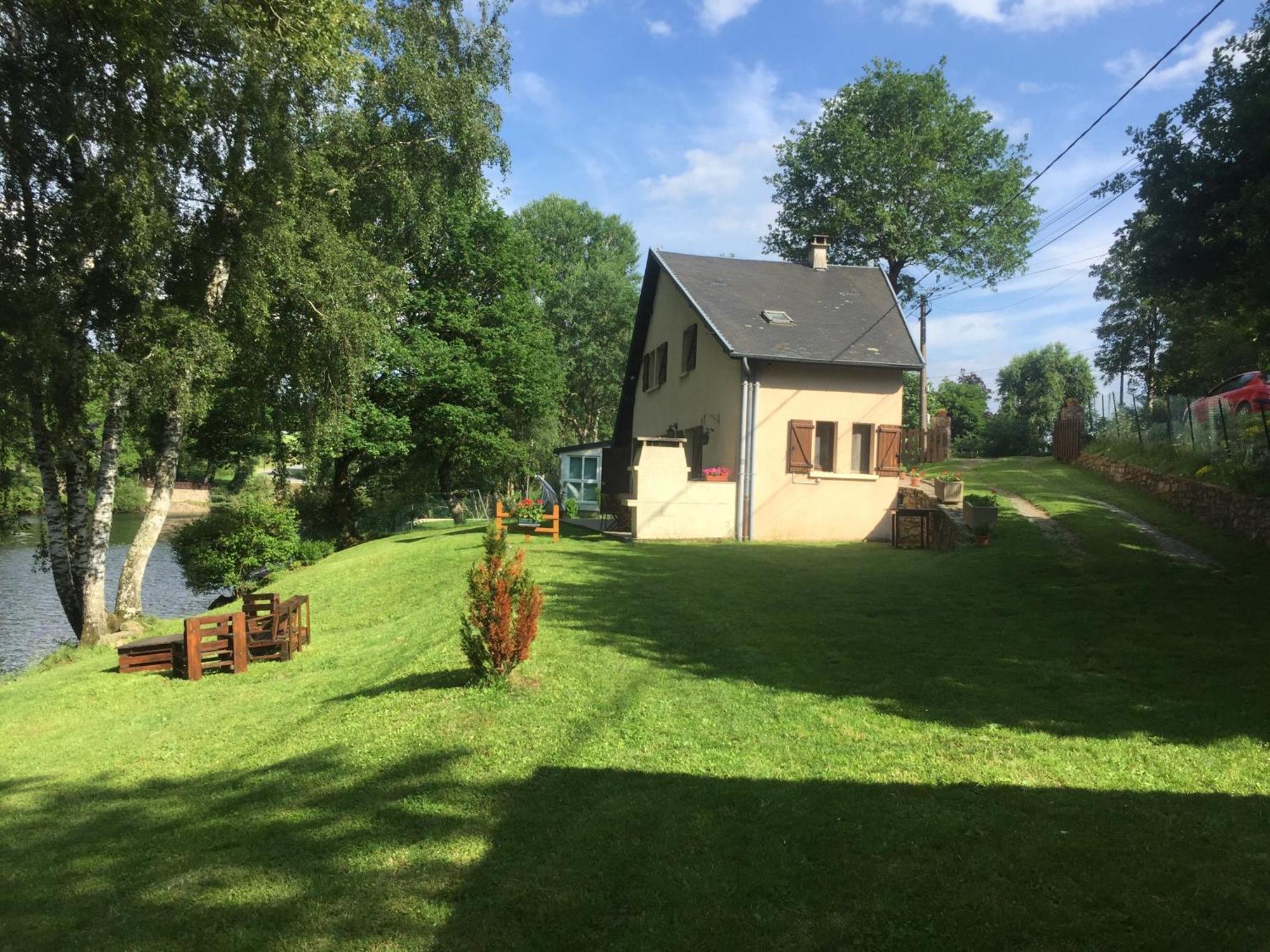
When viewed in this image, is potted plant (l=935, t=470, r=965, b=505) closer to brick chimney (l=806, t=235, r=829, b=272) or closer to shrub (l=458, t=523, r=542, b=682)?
brick chimney (l=806, t=235, r=829, b=272)

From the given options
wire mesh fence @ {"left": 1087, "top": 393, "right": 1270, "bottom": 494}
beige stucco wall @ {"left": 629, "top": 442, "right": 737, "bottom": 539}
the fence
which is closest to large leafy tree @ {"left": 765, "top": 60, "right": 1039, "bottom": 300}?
the fence

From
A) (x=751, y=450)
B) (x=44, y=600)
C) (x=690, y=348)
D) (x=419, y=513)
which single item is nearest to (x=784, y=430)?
(x=751, y=450)

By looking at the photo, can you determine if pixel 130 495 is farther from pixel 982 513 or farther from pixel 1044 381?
pixel 1044 381

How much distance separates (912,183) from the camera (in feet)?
111

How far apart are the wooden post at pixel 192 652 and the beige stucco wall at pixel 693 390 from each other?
36.4 ft

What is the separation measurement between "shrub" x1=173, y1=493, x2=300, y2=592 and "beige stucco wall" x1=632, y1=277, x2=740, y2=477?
11.4m

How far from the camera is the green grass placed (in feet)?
12.1

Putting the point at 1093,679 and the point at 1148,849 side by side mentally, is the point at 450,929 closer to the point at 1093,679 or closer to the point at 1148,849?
the point at 1148,849

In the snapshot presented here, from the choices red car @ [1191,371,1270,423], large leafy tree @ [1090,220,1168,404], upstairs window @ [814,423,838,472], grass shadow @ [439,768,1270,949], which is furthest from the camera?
large leafy tree @ [1090,220,1168,404]

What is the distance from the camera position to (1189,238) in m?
11.1

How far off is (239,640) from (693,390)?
42.9 ft

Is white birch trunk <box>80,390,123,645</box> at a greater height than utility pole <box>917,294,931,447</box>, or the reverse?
utility pole <box>917,294,931,447</box>

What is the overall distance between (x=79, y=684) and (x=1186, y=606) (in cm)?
1407

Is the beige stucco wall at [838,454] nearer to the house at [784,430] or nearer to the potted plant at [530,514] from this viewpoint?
the house at [784,430]
